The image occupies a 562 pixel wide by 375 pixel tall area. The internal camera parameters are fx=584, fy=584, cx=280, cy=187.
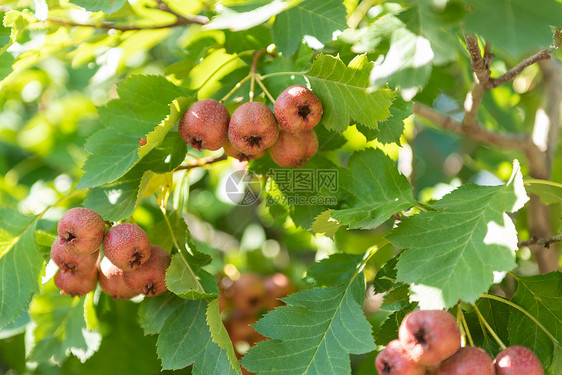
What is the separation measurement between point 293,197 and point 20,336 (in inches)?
60.1

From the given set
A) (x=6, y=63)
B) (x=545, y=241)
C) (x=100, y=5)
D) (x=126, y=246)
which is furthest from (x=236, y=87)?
(x=545, y=241)

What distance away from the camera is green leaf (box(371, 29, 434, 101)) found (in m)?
1.17

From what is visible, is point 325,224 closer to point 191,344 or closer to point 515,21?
point 191,344

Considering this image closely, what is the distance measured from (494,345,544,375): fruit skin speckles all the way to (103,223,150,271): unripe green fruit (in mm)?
917

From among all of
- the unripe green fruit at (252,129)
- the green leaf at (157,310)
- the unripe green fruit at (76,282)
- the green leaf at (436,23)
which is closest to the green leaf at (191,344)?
the green leaf at (157,310)

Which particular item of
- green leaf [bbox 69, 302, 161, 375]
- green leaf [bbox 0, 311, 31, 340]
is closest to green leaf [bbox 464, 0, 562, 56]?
green leaf [bbox 69, 302, 161, 375]

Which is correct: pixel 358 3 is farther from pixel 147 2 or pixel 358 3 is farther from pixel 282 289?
pixel 282 289

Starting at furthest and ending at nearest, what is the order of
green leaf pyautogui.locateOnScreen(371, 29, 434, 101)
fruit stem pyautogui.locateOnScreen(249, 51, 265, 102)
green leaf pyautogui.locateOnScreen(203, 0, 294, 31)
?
fruit stem pyautogui.locateOnScreen(249, 51, 265, 102), green leaf pyautogui.locateOnScreen(203, 0, 294, 31), green leaf pyautogui.locateOnScreen(371, 29, 434, 101)

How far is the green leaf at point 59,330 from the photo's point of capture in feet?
6.49

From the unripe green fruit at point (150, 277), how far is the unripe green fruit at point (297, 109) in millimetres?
513

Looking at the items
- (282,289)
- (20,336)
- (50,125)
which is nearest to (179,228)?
(282,289)

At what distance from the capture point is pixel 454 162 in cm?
321

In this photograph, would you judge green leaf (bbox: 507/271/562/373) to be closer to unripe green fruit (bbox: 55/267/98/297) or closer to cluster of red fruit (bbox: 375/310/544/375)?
cluster of red fruit (bbox: 375/310/544/375)

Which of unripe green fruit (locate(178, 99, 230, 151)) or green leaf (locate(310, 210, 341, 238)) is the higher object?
unripe green fruit (locate(178, 99, 230, 151))
